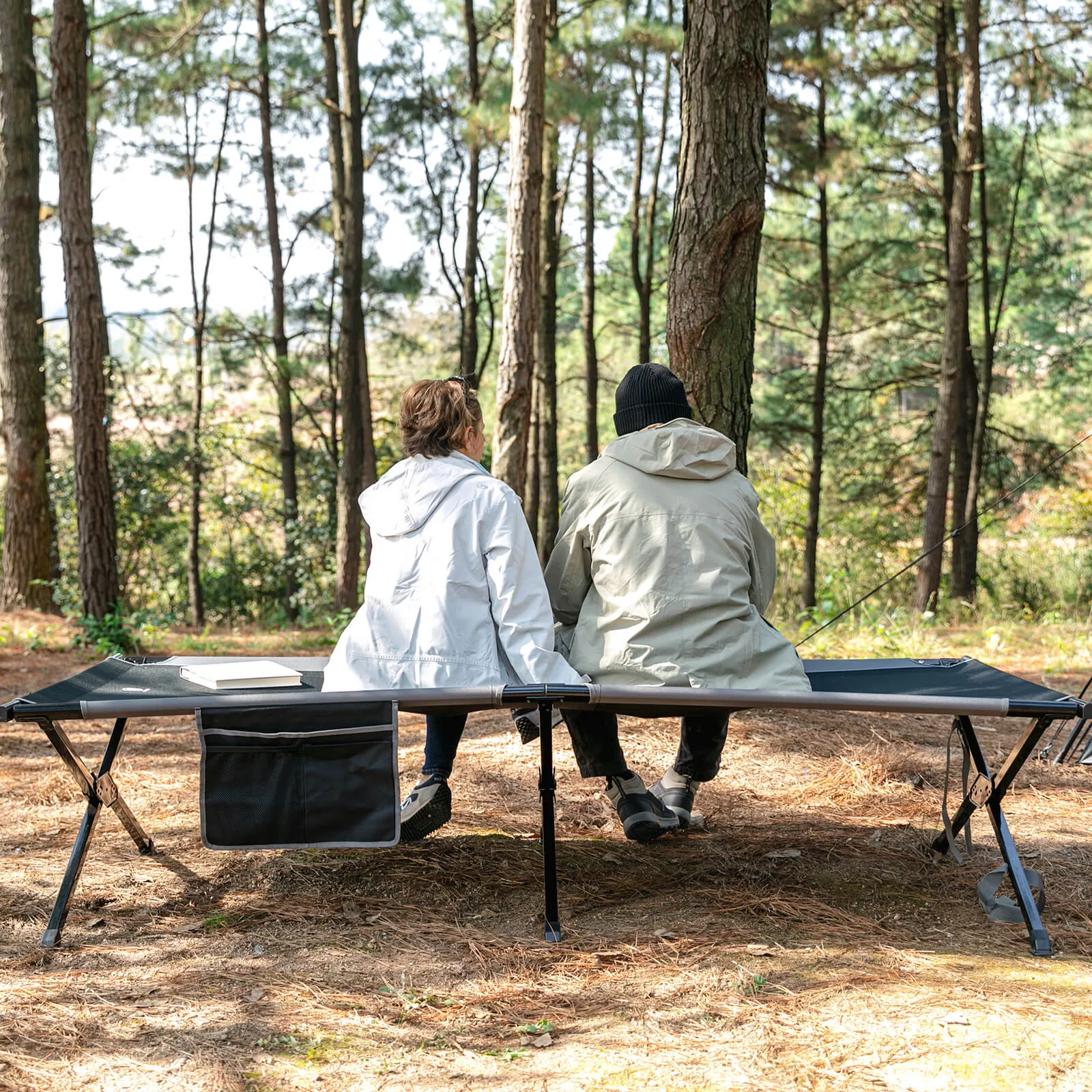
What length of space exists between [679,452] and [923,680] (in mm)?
1006

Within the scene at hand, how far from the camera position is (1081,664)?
6766 mm

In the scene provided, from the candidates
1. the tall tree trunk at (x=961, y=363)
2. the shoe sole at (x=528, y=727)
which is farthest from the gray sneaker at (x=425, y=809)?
the tall tree trunk at (x=961, y=363)

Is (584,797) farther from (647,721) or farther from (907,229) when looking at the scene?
(907,229)

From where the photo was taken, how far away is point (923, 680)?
3.10m

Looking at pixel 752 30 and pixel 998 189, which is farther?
pixel 998 189

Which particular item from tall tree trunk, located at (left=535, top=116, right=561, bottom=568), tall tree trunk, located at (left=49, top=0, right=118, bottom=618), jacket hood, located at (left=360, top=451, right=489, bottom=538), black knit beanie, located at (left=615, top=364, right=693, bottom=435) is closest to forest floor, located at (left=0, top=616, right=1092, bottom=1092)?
jacket hood, located at (left=360, top=451, right=489, bottom=538)

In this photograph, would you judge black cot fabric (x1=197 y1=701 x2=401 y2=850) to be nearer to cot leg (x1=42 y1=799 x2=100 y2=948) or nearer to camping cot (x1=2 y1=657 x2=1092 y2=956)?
camping cot (x1=2 y1=657 x2=1092 y2=956)

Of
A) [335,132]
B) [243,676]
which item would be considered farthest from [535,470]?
[243,676]

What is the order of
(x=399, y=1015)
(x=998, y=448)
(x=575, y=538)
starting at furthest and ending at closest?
(x=998, y=448) < (x=575, y=538) < (x=399, y=1015)

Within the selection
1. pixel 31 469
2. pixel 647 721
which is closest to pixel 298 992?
pixel 647 721

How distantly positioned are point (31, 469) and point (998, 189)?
11803mm

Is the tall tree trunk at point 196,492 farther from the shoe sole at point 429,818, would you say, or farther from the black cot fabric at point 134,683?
the shoe sole at point 429,818

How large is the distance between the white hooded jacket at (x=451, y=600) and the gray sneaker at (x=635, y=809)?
0.48 m

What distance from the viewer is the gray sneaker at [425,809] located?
300 cm
